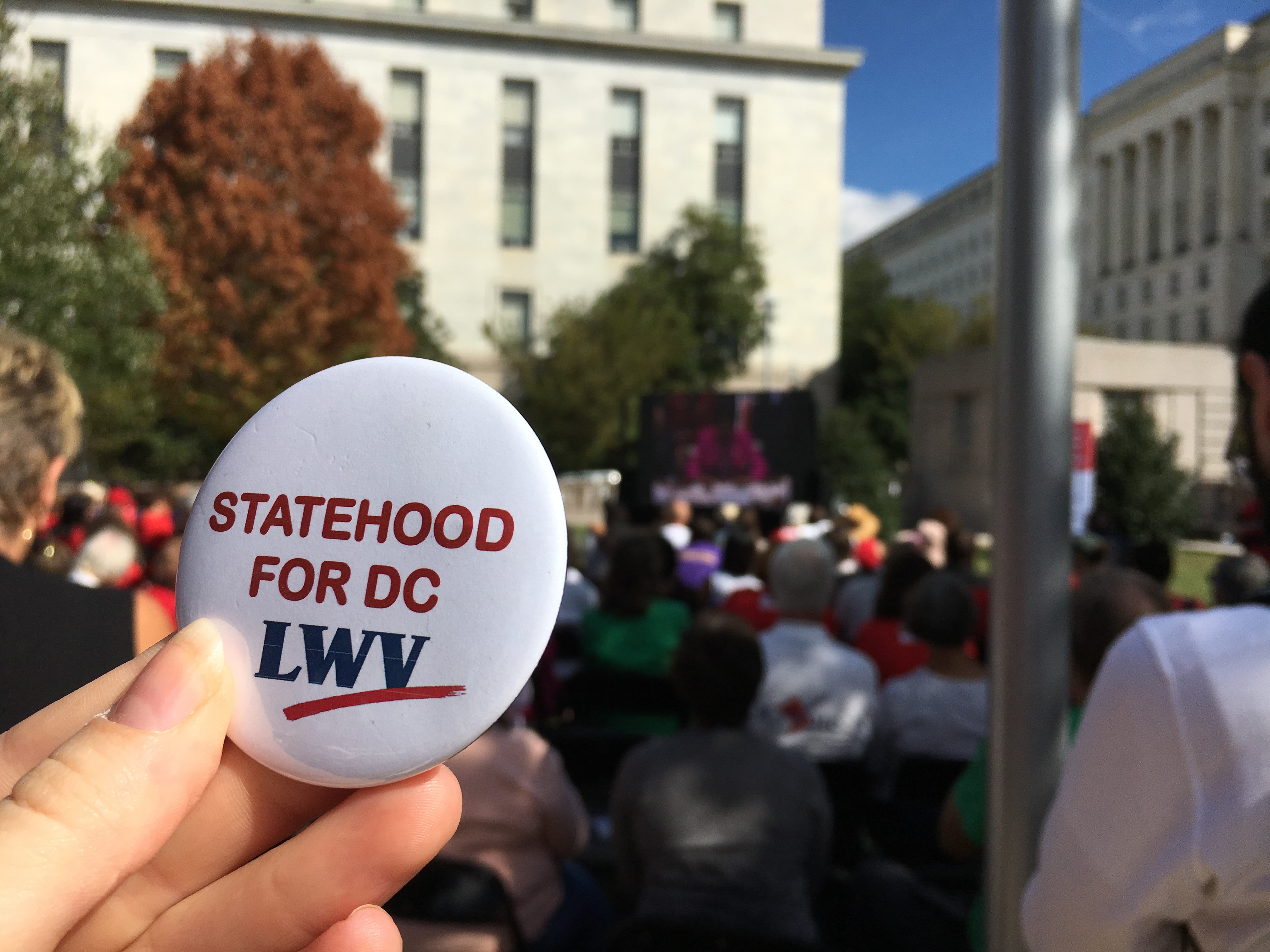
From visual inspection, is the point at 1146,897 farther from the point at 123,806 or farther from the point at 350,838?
the point at 123,806

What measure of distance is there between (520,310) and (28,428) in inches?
1243

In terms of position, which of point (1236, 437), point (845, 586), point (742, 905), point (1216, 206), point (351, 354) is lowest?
point (742, 905)

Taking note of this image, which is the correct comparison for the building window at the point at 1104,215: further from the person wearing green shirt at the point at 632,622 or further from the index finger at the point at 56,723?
the index finger at the point at 56,723

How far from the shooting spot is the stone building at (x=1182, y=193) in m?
53.2

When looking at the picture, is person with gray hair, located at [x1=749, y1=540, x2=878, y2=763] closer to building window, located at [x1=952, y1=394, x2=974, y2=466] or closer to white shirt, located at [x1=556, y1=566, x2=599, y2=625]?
white shirt, located at [x1=556, y1=566, x2=599, y2=625]

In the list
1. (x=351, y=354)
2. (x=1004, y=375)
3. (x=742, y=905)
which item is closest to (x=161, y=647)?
(x=1004, y=375)

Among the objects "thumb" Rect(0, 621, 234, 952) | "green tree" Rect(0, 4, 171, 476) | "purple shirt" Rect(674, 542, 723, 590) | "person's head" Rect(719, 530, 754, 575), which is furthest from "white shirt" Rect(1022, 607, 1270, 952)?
"green tree" Rect(0, 4, 171, 476)

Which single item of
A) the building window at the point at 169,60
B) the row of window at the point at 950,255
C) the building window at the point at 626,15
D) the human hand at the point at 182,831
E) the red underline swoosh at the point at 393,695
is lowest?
the human hand at the point at 182,831

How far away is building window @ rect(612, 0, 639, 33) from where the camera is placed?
33.4 m

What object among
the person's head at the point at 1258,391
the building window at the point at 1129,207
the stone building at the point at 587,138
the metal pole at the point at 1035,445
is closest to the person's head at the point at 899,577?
the metal pole at the point at 1035,445

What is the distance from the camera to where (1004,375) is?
194 centimetres

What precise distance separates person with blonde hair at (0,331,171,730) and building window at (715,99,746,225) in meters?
32.8

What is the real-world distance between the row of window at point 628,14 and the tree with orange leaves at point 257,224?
11.8 meters

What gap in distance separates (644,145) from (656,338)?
7.73m
